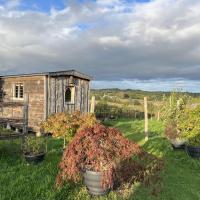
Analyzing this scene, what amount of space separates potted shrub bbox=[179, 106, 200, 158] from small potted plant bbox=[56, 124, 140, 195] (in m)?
5.18

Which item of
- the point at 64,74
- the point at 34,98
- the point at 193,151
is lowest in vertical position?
the point at 193,151

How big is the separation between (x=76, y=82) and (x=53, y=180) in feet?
46.2

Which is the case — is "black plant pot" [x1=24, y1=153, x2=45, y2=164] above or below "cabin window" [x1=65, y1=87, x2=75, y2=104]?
below

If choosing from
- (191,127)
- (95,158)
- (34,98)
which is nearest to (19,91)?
(34,98)

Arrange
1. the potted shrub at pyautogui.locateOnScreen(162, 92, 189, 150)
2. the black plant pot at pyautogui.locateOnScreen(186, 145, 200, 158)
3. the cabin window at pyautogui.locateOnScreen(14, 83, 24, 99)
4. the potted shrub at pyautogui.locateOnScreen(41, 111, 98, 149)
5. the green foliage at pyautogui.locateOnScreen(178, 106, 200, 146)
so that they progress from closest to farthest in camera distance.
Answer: the potted shrub at pyautogui.locateOnScreen(41, 111, 98, 149), the black plant pot at pyautogui.locateOnScreen(186, 145, 200, 158), the green foliage at pyautogui.locateOnScreen(178, 106, 200, 146), the potted shrub at pyautogui.locateOnScreen(162, 92, 189, 150), the cabin window at pyautogui.locateOnScreen(14, 83, 24, 99)

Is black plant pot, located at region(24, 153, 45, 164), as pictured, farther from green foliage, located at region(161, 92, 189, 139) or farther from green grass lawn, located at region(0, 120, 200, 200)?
green foliage, located at region(161, 92, 189, 139)

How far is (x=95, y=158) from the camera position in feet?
22.9

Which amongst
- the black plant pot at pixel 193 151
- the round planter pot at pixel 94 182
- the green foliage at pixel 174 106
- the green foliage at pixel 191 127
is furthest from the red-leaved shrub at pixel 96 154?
the green foliage at pixel 174 106

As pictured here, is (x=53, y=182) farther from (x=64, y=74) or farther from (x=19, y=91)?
(x=19, y=91)

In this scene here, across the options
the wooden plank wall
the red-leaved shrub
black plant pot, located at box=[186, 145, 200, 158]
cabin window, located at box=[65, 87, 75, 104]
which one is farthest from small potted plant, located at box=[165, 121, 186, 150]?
cabin window, located at box=[65, 87, 75, 104]

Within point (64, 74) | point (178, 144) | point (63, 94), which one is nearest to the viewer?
point (178, 144)

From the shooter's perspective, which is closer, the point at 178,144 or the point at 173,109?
the point at 178,144

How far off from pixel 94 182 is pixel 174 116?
37.3 feet

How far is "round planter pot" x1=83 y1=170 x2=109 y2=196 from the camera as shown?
6836 mm
